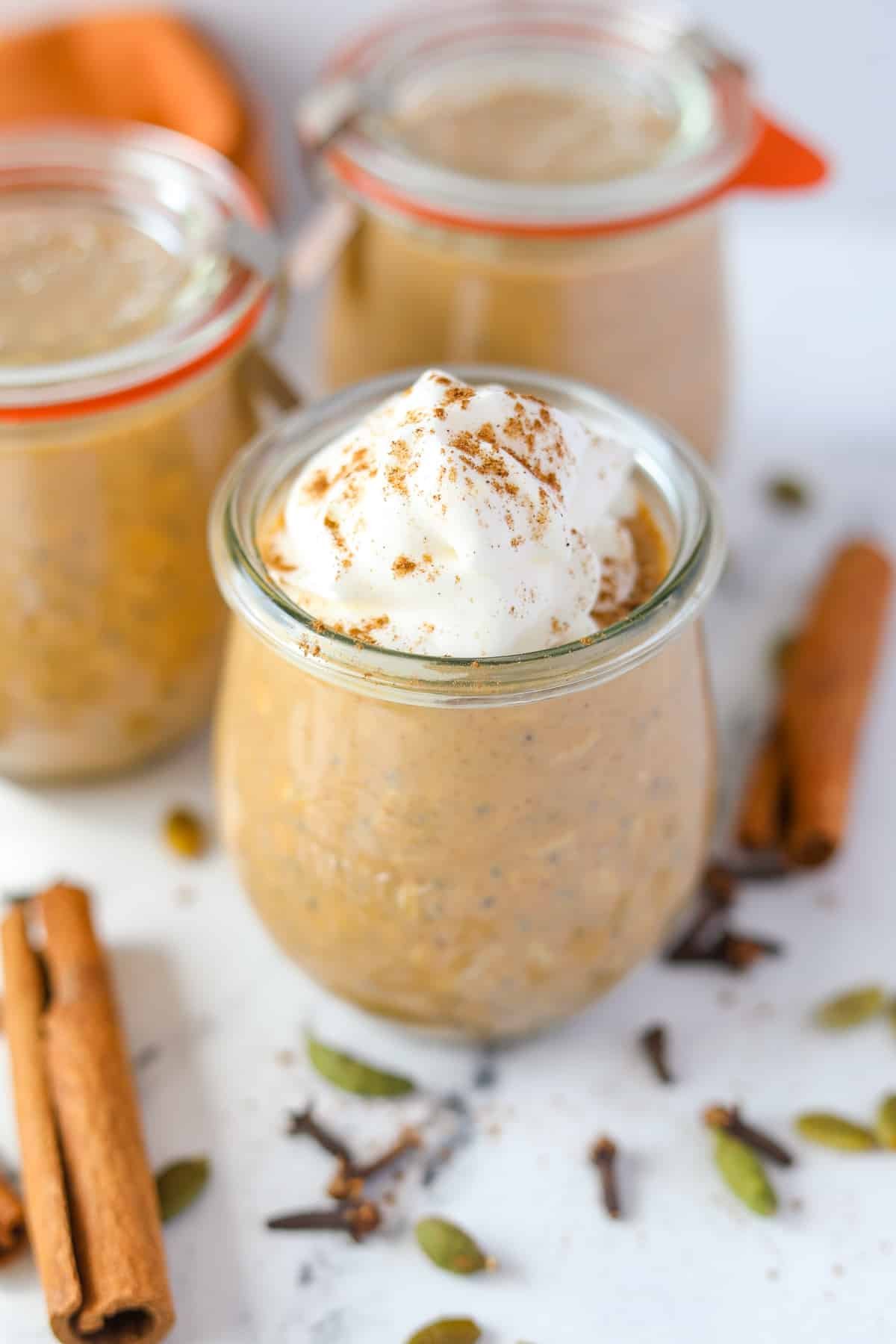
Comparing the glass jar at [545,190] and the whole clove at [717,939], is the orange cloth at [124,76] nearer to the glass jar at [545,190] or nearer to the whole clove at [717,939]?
the glass jar at [545,190]

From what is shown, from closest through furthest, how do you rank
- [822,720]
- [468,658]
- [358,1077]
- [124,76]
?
1. [468,658]
2. [358,1077]
3. [822,720]
4. [124,76]

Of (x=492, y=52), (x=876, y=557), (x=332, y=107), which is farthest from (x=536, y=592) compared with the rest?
(x=492, y=52)

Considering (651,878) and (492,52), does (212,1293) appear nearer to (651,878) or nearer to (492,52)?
(651,878)

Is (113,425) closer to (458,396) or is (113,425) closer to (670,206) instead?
(458,396)

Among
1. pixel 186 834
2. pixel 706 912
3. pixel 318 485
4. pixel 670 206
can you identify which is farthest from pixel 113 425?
pixel 706 912

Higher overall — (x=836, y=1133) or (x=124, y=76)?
(x=124, y=76)

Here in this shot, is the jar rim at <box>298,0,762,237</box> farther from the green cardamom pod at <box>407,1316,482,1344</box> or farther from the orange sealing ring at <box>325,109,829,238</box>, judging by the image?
the green cardamom pod at <box>407,1316,482,1344</box>

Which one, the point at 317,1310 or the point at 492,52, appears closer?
the point at 317,1310
